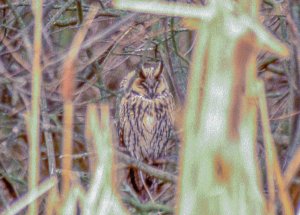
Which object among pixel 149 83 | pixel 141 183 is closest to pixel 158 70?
pixel 149 83

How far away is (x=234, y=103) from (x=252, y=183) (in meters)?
0.16

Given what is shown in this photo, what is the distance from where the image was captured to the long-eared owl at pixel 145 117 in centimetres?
440

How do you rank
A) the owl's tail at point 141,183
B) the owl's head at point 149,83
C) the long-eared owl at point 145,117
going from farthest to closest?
the long-eared owl at point 145,117 → the owl's head at point 149,83 → the owl's tail at point 141,183

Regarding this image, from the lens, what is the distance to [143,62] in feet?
13.1

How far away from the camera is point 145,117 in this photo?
14.8ft

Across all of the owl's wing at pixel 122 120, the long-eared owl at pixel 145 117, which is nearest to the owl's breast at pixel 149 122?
the long-eared owl at pixel 145 117

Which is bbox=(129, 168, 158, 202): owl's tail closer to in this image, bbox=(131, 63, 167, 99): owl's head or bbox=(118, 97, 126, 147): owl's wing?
bbox=(118, 97, 126, 147): owl's wing

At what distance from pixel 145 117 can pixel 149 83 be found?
207mm

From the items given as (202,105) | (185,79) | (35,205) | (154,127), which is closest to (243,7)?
(202,105)

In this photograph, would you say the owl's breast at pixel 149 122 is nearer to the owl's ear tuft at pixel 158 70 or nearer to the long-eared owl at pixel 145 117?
the long-eared owl at pixel 145 117

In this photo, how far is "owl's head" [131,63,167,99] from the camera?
13.9ft

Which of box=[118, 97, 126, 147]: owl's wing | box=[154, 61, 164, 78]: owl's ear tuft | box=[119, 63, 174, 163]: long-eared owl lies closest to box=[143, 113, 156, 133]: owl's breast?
box=[119, 63, 174, 163]: long-eared owl

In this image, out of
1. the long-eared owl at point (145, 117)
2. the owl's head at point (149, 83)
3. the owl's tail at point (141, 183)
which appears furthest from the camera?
the long-eared owl at point (145, 117)

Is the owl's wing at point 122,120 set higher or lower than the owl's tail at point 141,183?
higher
